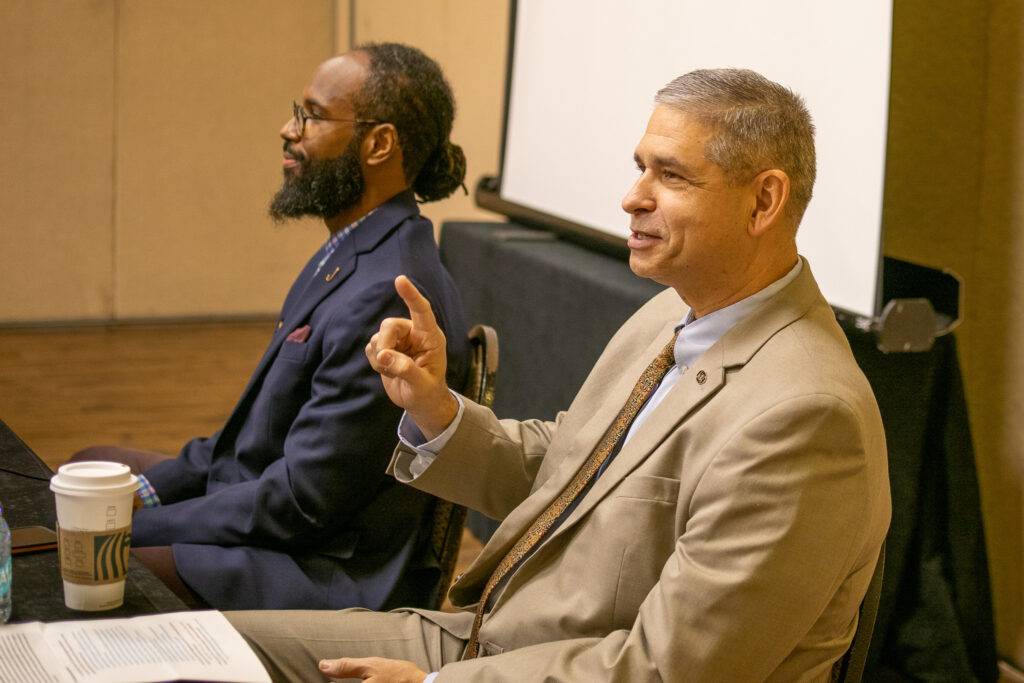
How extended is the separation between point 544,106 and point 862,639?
2.59 metres

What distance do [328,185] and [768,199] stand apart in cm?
117

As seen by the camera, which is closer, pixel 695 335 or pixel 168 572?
pixel 695 335

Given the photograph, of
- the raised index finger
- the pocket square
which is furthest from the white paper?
the pocket square

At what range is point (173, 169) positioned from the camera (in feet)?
20.4

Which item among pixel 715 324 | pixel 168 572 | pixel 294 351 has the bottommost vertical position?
pixel 168 572

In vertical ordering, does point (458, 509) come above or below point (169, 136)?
below

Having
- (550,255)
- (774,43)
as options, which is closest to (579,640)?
(774,43)

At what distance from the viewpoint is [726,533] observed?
1.17 meters

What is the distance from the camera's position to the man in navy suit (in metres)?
1.83

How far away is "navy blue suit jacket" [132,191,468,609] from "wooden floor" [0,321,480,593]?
1450mm

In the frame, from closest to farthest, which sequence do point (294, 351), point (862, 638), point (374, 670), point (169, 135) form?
point (862, 638)
point (374, 670)
point (294, 351)
point (169, 135)

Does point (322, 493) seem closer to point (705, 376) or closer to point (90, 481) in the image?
point (90, 481)

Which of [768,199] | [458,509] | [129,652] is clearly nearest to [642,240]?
[768,199]

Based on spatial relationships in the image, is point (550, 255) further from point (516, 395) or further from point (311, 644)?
point (311, 644)
